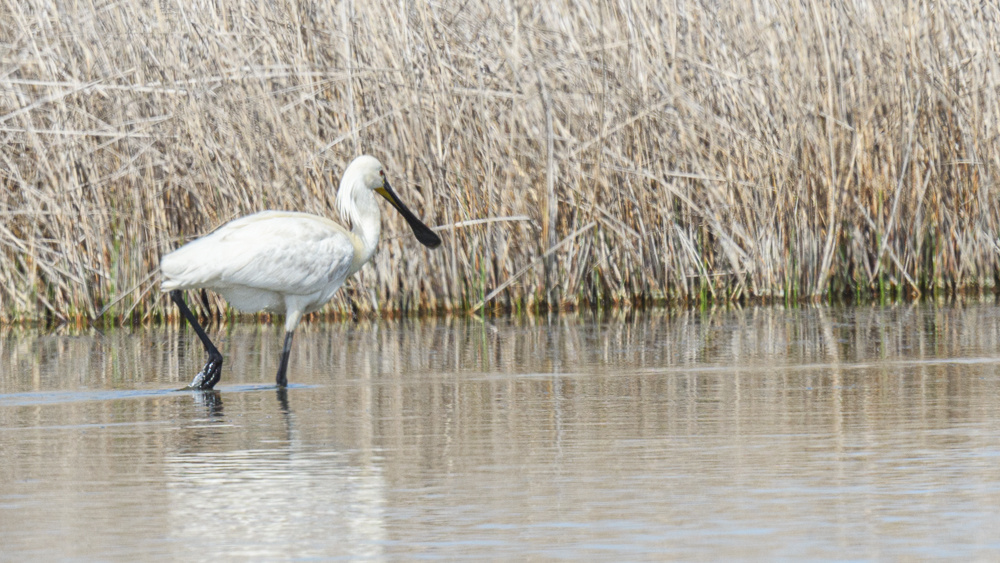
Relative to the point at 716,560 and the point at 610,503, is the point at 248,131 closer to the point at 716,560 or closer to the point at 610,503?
the point at 610,503

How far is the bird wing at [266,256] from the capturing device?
8.23 metres

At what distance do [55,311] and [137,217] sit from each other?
0.92 meters

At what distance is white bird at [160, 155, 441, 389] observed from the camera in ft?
27.0

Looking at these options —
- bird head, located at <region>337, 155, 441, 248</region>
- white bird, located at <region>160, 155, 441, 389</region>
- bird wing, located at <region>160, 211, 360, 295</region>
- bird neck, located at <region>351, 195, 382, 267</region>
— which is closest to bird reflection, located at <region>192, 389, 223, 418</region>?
white bird, located at <region>160, 155, 441, 389</region>

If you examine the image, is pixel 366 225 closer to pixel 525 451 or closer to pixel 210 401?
pixel 210 401

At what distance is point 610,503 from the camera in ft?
14.4

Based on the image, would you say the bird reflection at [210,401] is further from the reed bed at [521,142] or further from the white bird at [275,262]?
the reed bed at [521,142]

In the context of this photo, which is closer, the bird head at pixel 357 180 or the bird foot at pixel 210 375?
the bird foot at pixel 210 375

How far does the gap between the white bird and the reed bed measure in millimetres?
2537

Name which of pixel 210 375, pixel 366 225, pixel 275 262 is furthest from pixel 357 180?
pixel 210 375

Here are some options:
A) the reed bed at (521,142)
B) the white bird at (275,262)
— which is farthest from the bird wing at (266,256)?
the reed bed at (521,142)

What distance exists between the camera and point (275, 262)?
27.5 ft

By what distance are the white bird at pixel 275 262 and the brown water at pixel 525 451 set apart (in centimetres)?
34

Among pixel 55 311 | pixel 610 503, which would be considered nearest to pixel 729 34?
pixel 55 311
